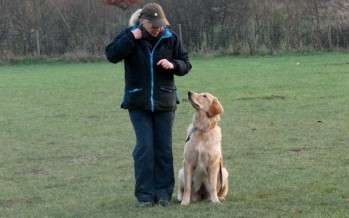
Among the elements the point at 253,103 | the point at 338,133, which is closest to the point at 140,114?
the point at 338,133

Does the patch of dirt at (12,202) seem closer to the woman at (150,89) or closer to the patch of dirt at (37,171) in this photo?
the woman at (150,89)

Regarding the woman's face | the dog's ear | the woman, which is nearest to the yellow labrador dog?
the dog's ear

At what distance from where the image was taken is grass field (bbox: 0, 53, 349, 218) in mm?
7637

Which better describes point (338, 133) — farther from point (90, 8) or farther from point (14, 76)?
point (90, 8)

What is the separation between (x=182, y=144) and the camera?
12.1 m

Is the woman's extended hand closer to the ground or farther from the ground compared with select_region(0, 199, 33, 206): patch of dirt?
farther from the ground

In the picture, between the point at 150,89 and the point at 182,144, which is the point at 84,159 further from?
the point at 150,89

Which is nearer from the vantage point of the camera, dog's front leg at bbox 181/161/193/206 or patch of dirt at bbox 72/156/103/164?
dog's front leg at bbox 181/161/193/206

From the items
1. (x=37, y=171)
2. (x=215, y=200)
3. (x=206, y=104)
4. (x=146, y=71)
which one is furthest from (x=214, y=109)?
(x=37, y=171)

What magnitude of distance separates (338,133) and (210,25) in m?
26.8

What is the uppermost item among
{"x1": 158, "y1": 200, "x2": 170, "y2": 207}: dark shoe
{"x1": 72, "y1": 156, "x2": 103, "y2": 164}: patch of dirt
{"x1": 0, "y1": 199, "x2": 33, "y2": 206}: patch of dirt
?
{"x1": 158, "y1": 200, "x2": 170, "y2": 207}: dark shoe

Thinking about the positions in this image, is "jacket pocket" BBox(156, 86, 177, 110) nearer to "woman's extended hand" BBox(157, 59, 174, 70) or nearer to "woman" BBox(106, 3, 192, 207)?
"woman" BBox(106, 3, 192, 207)

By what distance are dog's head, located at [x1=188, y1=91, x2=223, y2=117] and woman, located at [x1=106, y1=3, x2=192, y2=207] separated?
26cm

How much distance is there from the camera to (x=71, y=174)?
10016 mm
